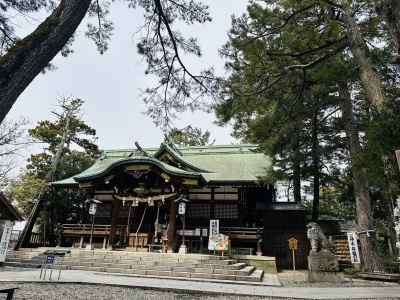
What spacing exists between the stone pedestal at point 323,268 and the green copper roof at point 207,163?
15.9 ft

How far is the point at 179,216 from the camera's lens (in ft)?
46.1

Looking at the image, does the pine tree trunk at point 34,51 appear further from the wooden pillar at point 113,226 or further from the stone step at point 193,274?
the wooden pillar at point 113,226

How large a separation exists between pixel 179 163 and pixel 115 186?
3.58 m

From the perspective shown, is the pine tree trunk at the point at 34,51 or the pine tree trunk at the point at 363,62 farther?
the pine tree trunk at the point at 363,62

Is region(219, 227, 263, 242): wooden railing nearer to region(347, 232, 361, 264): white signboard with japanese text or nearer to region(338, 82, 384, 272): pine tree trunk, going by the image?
region(347, 232, 361, 264): white signboard with japanese text

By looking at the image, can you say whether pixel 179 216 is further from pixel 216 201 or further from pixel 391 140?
pixel 391 140

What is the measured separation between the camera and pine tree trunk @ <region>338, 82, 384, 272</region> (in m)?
9.09

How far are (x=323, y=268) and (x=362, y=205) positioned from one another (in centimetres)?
314

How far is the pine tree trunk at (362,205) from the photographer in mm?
9086

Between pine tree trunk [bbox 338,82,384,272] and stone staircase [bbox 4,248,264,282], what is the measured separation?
148 inches

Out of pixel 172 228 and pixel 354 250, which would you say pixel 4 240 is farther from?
pixel 354 250

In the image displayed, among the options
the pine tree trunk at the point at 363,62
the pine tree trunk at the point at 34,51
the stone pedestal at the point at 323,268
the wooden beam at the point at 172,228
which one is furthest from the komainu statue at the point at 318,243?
the pine tree trunk at the point at 34,51

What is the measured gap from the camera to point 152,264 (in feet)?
32.4

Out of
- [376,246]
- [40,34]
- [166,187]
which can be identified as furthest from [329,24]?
[166,187]
